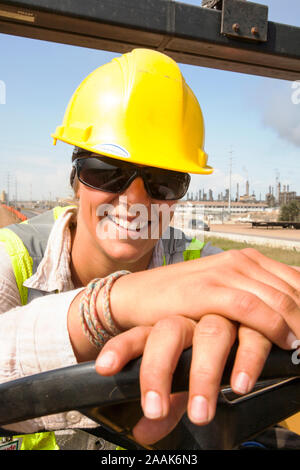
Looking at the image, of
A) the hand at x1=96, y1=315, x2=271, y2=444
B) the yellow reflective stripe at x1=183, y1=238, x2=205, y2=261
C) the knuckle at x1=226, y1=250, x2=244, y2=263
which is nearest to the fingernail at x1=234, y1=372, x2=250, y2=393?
the hand at x1=96, y1=315, x2=271, y2=444

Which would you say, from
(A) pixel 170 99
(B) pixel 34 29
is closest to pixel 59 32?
(B) pixel 34 29

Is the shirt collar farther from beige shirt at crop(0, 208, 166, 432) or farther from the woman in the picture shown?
beige shirt at crop(0, 208, 166, 432)

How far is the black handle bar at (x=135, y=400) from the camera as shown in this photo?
28.1 inches

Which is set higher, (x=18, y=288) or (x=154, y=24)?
(x=154, y=24)

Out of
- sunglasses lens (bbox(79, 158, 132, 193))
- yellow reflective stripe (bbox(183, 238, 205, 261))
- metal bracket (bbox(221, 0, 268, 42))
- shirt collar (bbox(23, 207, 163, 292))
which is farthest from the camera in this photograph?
yellow reflective stripe (bbox(183, 238, 205, 261))

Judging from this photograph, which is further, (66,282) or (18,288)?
Answer: (66,282)

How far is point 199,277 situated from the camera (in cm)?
85

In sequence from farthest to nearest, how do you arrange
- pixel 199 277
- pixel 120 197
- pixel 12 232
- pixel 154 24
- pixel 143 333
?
1. pixel 12 232
2. pixel 120 197
3. pixel 154 24
4. pixel 199 277
5. pixel 143 333

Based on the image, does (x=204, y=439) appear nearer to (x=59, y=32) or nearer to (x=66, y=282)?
(x=66, y=282)

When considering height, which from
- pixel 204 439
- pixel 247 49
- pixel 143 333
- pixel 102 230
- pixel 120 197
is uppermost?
pixel 247 49

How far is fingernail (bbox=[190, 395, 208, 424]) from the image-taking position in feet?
1.96

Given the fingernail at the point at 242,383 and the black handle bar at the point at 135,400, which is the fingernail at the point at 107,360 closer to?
the black handle bar at the point at 135,400

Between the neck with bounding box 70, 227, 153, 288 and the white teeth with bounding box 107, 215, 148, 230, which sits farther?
the neck with bounding box 70, 227, 153, 288

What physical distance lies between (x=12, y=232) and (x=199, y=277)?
4.04 feet
